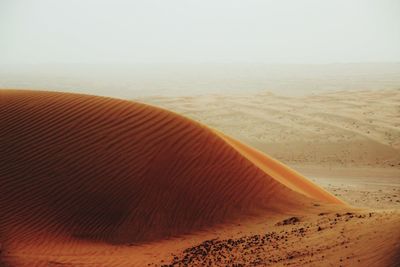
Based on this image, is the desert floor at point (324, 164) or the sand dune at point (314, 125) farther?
the sand dune at point (314, 125)

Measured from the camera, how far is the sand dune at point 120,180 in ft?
26.6

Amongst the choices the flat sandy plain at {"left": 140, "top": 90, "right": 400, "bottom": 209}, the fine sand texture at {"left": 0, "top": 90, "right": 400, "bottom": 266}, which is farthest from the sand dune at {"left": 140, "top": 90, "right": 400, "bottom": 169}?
the fine sand texture at {"left": 0, "top": 90, "right": 400, "bottom": 266}

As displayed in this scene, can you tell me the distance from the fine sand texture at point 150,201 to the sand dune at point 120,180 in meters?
0.02

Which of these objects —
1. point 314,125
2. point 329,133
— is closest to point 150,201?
point 329,133

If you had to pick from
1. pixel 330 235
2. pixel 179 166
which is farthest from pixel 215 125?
pixel 330 235

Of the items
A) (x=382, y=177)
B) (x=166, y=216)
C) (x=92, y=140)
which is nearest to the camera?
(x=166, y=216)

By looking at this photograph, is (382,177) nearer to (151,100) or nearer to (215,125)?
(215,125)

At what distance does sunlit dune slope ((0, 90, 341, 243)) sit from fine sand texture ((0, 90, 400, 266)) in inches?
0.9

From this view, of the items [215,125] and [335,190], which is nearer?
[335,190]

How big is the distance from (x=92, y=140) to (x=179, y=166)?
2.25 metres

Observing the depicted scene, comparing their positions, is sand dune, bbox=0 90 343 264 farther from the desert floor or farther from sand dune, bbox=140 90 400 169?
sand dune, bbox=140 90 400 169

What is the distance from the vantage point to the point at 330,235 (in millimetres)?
6184

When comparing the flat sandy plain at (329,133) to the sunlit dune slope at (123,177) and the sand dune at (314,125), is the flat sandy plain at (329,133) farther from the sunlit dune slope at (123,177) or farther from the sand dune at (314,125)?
the sunlit dune slope at (123,177)

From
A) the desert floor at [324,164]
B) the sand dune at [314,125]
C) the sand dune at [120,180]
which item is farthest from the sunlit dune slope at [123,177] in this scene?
the sand dune at [314,125]
